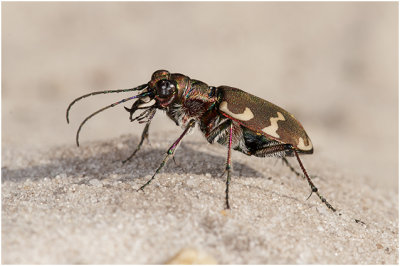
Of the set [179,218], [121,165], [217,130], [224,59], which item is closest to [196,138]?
[121,165]

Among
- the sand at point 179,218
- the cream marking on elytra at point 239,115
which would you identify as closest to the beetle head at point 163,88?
the cream marking on elytra at point 239,115

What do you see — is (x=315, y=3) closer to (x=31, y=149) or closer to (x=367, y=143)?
(x=367, y=143)

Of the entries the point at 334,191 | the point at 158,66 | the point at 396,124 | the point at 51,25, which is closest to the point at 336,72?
the point at 396,124

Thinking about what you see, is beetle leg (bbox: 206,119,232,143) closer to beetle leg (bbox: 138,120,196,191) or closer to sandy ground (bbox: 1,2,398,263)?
beetle leg (bbox: 138,120,196,191)

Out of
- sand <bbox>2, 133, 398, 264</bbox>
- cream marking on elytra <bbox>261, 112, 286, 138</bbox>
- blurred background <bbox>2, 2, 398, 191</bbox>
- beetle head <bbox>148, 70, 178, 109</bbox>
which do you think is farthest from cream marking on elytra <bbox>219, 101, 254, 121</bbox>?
blurred background <bbox>2, 2, 398, 191</bbox>

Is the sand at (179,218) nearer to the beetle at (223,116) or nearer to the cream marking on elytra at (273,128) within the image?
the beetle at (223,116)

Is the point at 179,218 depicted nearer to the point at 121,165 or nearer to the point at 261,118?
the point at 261,118
